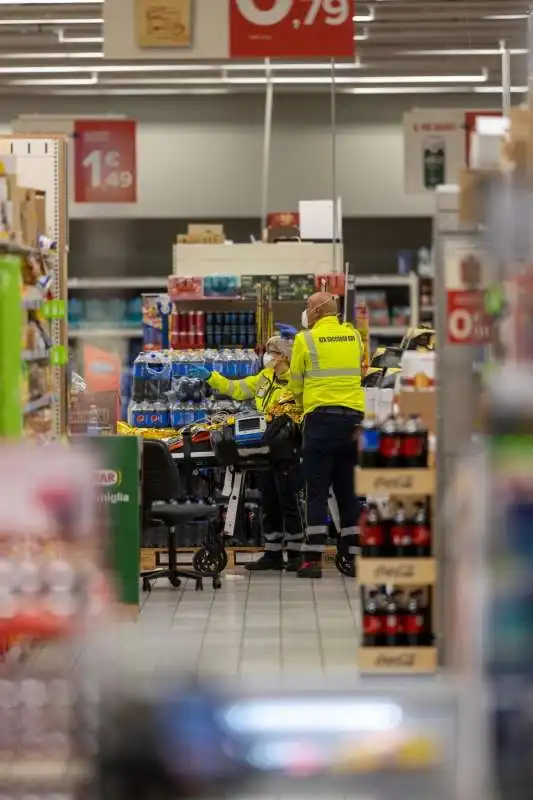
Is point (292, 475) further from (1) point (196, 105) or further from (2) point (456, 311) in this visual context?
(1) point (196, 105)

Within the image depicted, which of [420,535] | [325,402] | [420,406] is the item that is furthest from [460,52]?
[420,535]

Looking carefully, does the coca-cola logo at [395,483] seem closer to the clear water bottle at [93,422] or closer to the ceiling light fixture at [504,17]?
the clear water bottle at [93,422]

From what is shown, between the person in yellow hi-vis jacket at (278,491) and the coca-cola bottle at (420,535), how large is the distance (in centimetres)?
393

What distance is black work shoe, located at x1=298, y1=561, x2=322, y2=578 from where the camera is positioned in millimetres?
10742

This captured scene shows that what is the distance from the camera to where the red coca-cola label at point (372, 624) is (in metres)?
7.10

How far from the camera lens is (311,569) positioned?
10766 mm

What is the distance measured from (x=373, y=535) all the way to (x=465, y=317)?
1.36 m

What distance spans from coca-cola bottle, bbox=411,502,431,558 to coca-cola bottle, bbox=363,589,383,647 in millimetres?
349

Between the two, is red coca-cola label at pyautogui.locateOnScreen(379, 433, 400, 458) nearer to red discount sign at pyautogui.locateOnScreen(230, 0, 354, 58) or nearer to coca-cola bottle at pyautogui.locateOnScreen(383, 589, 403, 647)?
coca-cola bottle at pyautogui.locateOnScreen(383, 589, 403, 647)

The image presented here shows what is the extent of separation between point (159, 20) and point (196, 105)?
1261cm

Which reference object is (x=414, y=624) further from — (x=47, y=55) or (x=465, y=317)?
(x=47, y=55)

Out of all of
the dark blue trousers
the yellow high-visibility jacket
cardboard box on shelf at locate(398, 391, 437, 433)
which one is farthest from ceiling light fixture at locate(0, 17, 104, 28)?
cardboard box on shelf at locate(398, 391, 437, 433)

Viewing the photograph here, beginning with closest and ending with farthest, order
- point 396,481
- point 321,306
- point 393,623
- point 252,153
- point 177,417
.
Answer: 1. point 396,481
2. point 393,623
3. point 321,306
4. point 177,417
5. point 252,153

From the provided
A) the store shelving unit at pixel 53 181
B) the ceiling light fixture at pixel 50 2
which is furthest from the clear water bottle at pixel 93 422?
the ceiling light fixture at pixel 50 2
